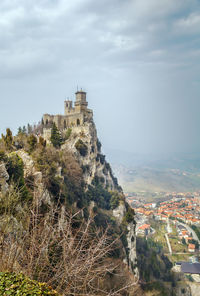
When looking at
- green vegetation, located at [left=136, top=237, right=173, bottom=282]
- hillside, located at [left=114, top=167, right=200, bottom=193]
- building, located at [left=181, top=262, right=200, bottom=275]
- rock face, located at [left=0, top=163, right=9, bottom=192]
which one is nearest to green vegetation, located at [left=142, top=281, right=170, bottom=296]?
green vegetation, located at [left=136, top=237, right=173, bottom=282]

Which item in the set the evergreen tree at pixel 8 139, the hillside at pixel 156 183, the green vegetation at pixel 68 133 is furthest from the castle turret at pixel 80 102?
the hillside at pixel 156 183

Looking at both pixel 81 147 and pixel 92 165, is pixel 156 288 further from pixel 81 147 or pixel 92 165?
pixel 81 147

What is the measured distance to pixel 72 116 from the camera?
36750 millimetres

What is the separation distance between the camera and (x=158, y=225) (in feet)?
191

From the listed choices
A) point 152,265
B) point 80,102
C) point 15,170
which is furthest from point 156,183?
point 15,170

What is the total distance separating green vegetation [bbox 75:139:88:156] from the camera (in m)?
30.1

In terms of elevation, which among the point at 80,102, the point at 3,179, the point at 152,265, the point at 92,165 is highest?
the point at 80,102

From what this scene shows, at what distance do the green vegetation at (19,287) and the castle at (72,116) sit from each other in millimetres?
30687

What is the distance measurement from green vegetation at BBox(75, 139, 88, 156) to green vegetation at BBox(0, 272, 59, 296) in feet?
80.9

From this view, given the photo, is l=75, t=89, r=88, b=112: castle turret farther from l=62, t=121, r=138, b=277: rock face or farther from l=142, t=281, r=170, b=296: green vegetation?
l=142, t=281, r=170, b=296: green vegetation

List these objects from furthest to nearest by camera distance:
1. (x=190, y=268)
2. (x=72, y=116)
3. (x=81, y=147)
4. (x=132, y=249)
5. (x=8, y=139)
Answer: (x=72, y=116)
(x=190, y=268)
(x=81, y=147)
(x=132, y=249)
(x=8, y=139)

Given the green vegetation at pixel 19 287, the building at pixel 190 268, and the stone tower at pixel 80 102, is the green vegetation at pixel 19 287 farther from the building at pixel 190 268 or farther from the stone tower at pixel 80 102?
the building at pixel 190 268

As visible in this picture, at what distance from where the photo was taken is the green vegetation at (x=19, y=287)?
16.8 ft

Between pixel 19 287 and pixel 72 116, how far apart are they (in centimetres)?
3284
